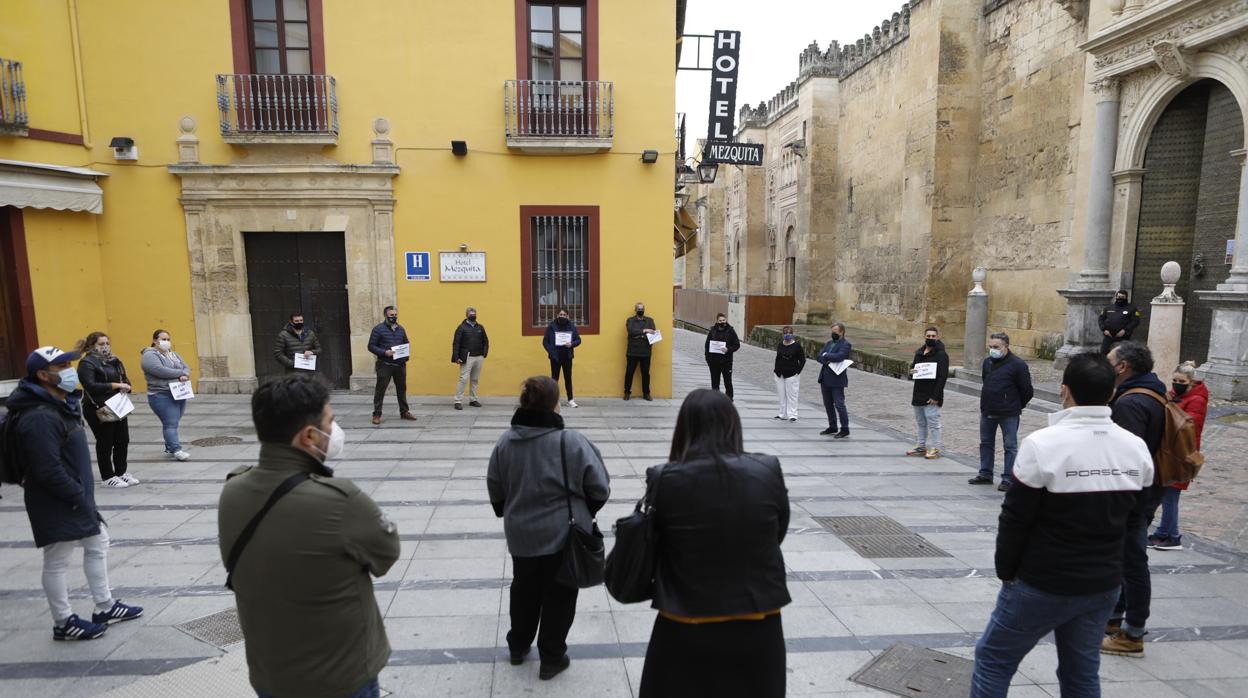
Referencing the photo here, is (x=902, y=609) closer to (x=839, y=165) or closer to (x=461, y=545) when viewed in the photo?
(x=461, y=545)

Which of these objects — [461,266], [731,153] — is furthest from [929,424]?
[461,266]

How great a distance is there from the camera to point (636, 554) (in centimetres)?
228

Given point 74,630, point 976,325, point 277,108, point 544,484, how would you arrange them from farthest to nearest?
point 976,325, point 277,108, point 74,630, point 544,484

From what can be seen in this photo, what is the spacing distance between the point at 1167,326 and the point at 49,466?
1395cm

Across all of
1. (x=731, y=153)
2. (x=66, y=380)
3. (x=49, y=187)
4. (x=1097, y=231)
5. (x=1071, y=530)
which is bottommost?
(x=1071, y=530)

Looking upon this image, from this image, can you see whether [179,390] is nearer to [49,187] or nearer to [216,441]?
[216,441]

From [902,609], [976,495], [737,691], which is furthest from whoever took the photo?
[976,495]

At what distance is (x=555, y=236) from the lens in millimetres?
12141

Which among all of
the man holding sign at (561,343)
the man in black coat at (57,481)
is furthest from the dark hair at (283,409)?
the man holding sign at (561,343)

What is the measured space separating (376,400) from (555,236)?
426 cm

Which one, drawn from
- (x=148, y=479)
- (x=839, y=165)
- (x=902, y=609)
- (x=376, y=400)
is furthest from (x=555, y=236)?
(x=839, y=165)

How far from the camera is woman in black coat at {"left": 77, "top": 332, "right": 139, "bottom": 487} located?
22.3ft

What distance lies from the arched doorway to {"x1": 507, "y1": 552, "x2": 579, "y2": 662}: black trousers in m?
13.7

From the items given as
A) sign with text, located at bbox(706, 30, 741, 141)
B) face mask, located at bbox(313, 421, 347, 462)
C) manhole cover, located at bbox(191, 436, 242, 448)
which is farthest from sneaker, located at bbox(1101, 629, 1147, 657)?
sign with text, located at bbox(706, 30, 741, 141)
